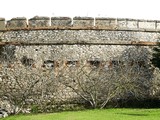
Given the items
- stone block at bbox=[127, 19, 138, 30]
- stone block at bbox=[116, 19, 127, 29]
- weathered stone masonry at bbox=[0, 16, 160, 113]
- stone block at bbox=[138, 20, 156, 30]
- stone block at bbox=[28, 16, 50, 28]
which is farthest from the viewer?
stone block at bbox=[138, 20, 156, 30]

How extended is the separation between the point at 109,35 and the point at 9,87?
4.70 m

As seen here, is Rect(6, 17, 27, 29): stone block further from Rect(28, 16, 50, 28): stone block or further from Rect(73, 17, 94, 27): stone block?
Rect(73, 17, 94, 27): stone block

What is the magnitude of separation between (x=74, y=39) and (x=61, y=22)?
98 centimetres

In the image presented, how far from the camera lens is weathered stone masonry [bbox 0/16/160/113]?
19.5 metres

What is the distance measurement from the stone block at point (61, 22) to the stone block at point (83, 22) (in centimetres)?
25

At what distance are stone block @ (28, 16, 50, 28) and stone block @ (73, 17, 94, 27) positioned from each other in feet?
3.74

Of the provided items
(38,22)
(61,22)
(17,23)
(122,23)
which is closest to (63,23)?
(61,22)

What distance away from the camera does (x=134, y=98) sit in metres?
19.4

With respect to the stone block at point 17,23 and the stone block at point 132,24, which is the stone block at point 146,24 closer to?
the stone block at point 132,24

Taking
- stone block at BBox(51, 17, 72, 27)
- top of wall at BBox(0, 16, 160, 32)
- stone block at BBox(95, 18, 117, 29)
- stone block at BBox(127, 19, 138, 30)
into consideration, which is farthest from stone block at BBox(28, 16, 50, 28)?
stone block at BBox(127, 19, 138, 30)

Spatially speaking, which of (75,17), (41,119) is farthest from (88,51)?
(41,119)

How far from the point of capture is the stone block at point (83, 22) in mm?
20219

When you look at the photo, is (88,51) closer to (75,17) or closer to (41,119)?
(75,17)

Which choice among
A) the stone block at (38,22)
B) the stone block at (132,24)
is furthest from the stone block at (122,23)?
the stone block at (38,22)
